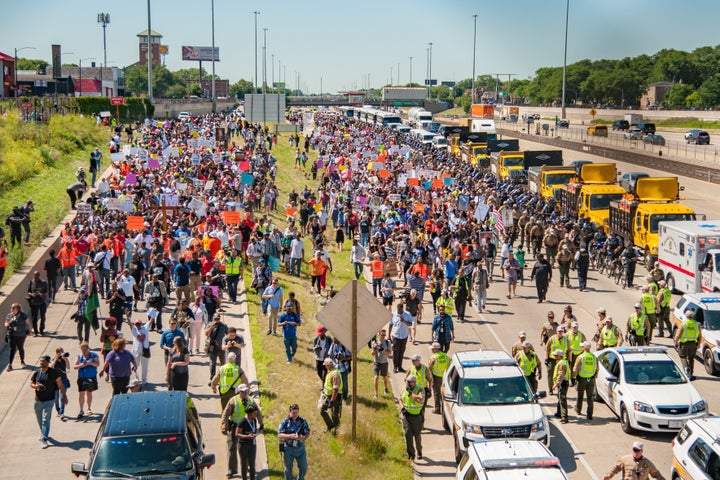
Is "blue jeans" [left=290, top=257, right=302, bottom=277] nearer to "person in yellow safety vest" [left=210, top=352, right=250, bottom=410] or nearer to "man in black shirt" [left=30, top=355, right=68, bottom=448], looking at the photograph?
"person in yellow safety vest" [left=210, top=352, right=250, bottom=410]

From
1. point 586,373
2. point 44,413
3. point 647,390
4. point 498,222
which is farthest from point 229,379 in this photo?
point 498,222

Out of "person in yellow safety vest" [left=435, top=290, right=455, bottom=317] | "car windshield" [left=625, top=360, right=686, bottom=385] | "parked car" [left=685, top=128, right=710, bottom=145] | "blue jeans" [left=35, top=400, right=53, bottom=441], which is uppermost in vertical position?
"parked car" [left=685, top=128, right=710, bottom=145]

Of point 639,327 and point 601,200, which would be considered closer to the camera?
point 639,327

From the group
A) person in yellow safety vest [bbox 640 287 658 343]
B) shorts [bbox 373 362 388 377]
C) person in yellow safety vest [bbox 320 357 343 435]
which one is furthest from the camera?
person in yellow safety vest [bbox 640 287 658 343]

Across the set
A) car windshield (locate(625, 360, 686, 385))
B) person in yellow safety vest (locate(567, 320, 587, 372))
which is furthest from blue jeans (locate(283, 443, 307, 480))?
person in yellow safety vest (locate(567, 320, 587, 372))

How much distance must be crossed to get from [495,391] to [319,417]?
334 centimetres

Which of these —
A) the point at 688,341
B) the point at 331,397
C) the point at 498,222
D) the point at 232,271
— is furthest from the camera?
the point at 498,222

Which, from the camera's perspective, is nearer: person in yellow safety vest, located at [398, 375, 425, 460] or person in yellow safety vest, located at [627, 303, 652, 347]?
person in yellow safety vest, located at [398, 375, 425, 460]

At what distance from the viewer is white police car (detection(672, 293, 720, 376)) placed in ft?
63.8

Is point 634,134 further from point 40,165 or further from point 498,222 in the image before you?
point 40,165

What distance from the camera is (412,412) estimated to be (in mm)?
14586

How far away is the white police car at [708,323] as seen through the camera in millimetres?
19438

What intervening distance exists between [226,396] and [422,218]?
22145mm

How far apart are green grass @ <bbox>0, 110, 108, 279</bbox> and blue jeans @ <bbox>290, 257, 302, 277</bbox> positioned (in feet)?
24.9
